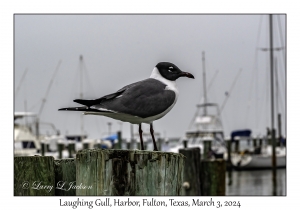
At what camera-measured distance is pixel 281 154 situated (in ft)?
149

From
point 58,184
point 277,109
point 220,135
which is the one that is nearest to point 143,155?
point 58,184

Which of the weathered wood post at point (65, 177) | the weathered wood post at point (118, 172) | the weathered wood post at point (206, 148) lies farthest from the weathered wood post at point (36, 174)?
the weathered wood post at point (206, 148)

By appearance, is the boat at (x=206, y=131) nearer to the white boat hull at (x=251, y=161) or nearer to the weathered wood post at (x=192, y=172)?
the white boat hull at (x=251, y=161)

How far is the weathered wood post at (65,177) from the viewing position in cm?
608

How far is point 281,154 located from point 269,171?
1624 millimetres

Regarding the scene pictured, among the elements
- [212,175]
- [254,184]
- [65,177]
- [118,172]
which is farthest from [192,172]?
[254,184]

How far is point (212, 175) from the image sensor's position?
1134cm

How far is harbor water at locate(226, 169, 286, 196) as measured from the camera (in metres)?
29.3

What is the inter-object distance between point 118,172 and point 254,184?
3037 centimetres

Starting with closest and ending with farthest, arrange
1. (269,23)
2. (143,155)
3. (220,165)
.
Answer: (143,155) < (220,165) < (269,23)

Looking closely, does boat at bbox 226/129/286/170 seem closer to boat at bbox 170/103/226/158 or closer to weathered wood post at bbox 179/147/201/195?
boat at bbox 170/103/226/158

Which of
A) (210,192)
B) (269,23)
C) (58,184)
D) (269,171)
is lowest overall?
(269,171)

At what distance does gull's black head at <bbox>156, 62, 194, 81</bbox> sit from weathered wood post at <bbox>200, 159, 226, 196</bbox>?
3427mm
